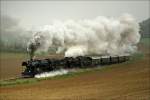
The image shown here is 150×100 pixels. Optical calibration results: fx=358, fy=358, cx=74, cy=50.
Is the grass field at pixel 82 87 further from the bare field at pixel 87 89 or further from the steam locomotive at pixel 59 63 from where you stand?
the steam locomotive at pixel 59 63

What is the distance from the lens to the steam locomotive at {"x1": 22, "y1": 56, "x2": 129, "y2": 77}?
40.1m

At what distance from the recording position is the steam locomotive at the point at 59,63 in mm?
40094

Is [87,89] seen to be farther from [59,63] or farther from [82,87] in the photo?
[59,63]

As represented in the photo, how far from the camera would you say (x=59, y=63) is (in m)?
43.7

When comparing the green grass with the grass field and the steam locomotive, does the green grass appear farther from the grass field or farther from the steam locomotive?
the grass field

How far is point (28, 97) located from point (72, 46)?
2418cm

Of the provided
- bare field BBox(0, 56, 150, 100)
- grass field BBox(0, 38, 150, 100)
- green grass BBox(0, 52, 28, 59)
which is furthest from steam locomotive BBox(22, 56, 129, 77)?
green grass BBox(0, 52, 28, 59)

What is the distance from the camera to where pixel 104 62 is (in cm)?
5350

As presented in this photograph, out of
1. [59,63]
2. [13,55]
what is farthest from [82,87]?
[13,55]

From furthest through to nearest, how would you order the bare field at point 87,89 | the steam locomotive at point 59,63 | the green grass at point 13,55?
the green grass at point 13,55 → the steam locomotive at point 59,63 → the bare field at point 87,89

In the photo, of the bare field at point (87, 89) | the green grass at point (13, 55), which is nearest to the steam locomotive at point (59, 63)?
the bare field at point (87, 89)

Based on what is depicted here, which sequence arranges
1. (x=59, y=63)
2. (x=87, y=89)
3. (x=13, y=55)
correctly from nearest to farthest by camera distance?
(x=87, y=89)
(x=59, y=63)
(x=13, y=55)

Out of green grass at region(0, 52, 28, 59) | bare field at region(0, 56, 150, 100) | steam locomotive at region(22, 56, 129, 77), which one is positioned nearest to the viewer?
bare field at region(0, 56, 150, 100)

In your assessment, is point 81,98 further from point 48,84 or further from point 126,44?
point 126,44
